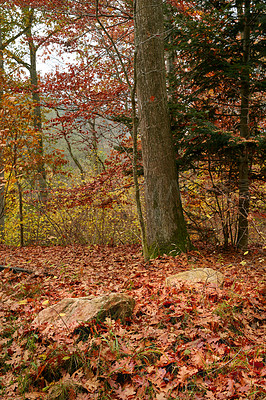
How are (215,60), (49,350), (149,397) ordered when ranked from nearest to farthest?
1. (149,397)
2. (49,350)
3. (215,60)

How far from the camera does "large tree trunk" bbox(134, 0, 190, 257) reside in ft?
18.1

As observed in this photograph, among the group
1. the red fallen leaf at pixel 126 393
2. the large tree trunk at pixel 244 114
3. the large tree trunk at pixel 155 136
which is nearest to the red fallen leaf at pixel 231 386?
the red fallen leaf at pixel 126 393

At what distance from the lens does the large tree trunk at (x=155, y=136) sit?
218 inches

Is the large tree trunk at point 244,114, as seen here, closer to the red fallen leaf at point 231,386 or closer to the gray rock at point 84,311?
the gray rock at point 84,311

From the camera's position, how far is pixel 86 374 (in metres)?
2.40

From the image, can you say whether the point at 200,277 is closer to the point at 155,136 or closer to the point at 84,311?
the point at 84,311

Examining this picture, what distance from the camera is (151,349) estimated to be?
8.53 feet

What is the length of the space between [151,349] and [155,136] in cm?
403

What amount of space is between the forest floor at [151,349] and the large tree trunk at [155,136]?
5.46ft

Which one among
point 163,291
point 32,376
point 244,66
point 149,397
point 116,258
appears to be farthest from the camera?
point 116,258

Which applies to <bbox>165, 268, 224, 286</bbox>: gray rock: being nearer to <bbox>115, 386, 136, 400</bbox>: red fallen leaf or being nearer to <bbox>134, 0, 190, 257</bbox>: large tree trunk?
<bbox>134, 0, 190, 257</bbox>: large tree trunk

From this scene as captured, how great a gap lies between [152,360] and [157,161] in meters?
3.78

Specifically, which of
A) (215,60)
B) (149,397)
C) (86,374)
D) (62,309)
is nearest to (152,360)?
(149,397)

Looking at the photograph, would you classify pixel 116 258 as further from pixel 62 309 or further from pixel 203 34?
pixel 203 34
